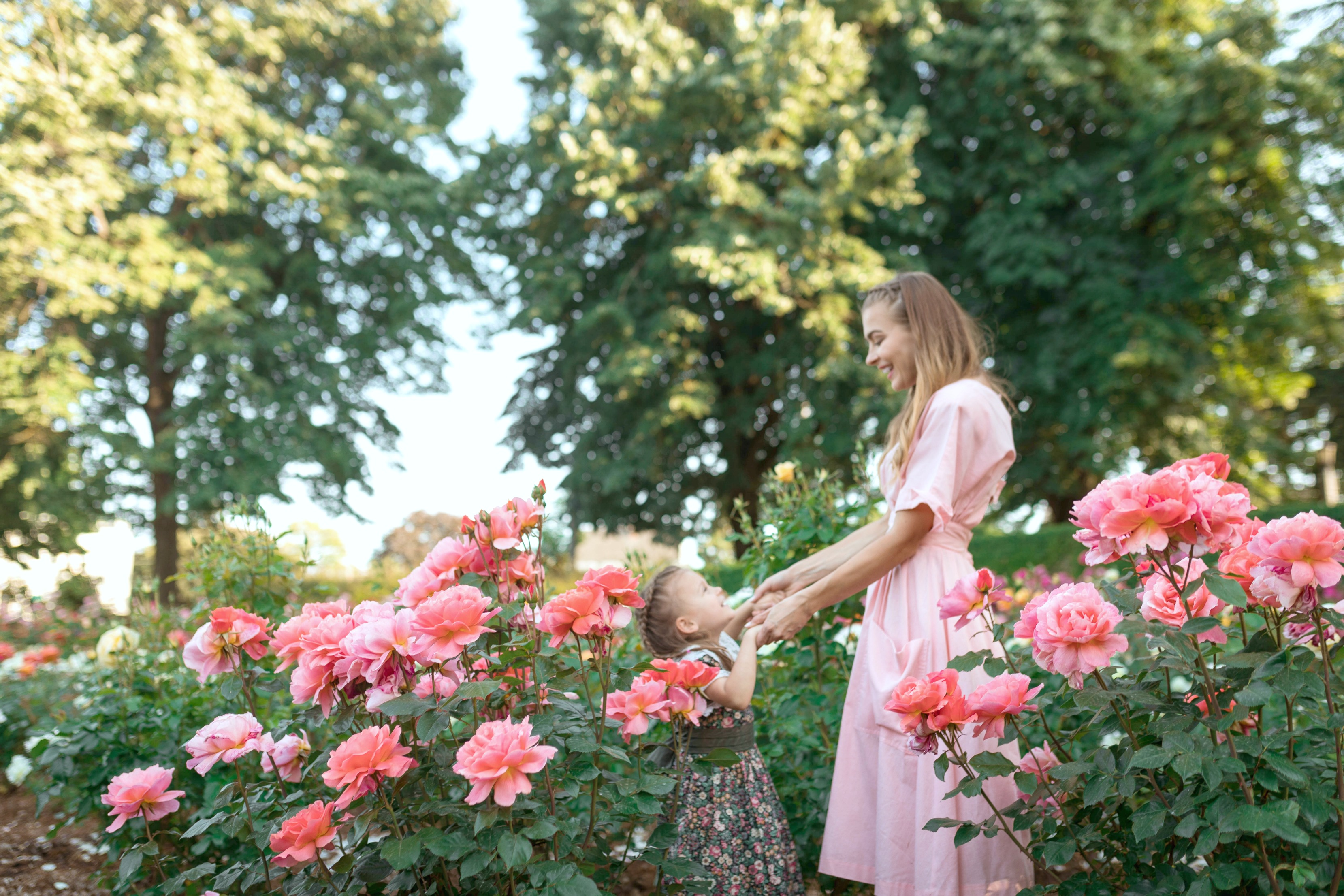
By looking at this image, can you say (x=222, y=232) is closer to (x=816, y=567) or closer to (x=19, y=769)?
(x=19, y=769)

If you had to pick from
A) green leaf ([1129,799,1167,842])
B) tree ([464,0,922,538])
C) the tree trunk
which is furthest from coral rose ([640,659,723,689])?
the tree trunk

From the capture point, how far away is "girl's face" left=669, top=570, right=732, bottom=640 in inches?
91.9

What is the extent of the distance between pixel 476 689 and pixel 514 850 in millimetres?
253

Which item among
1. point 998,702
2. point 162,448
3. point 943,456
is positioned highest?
point 162,448

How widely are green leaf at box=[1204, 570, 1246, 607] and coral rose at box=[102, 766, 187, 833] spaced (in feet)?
6.21

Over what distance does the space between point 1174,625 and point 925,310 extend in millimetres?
971

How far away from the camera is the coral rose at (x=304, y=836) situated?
148 centimetres

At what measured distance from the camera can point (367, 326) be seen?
1362 cm

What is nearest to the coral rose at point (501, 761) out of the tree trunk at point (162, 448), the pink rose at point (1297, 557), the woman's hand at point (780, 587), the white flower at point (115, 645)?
the woman's hand at point (780, 587)

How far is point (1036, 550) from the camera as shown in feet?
28.4

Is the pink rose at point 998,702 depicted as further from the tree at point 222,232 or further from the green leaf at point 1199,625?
the tree at point 222,232

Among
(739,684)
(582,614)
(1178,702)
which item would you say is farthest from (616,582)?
(1178,702)

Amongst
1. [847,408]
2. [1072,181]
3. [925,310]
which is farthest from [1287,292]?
[925,310]

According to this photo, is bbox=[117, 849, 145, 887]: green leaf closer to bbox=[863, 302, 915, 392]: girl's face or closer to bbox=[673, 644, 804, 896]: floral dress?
bbox=[673, 644, 804, 896]: floral dress
